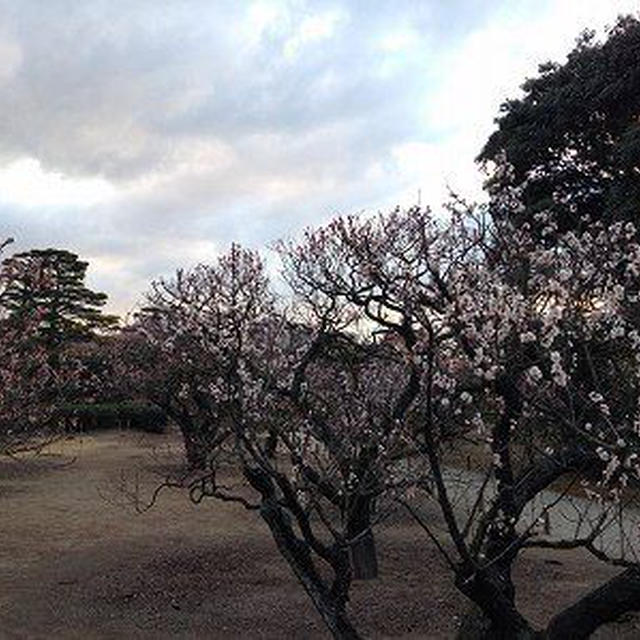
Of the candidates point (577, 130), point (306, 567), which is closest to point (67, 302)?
point (577, 130)

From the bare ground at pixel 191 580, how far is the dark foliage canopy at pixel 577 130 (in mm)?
7938

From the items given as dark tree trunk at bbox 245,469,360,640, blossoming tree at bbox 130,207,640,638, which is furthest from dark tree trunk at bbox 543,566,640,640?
dark tree trunk at bbox 245,469,360,640

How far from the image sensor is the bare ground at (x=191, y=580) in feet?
34.1

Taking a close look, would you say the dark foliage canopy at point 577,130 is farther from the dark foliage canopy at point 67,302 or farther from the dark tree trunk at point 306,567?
the dark foliage canopy at point 67,302

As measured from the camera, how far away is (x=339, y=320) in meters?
15.3

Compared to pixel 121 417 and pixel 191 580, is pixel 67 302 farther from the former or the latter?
pixel 191 580

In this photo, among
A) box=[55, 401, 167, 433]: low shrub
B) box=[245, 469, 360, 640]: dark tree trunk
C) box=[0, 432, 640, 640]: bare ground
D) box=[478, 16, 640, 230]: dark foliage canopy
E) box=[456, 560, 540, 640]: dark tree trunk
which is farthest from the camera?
box=[55, 401, 167, 433]: low shrub

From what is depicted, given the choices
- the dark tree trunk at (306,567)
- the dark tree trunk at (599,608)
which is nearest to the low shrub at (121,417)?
the dark tree trunk at (306,567)

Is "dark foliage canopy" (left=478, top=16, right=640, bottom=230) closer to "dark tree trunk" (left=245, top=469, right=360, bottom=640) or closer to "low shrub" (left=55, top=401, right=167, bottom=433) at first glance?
"dark tree trunk" (left=245, top=469, right=360, bottom=640)

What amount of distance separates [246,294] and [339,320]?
405 cm

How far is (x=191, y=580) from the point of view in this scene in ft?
40.6

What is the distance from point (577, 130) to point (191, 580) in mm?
14246

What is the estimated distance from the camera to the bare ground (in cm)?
1039

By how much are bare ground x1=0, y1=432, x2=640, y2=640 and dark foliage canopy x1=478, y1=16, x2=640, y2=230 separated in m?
7.94
